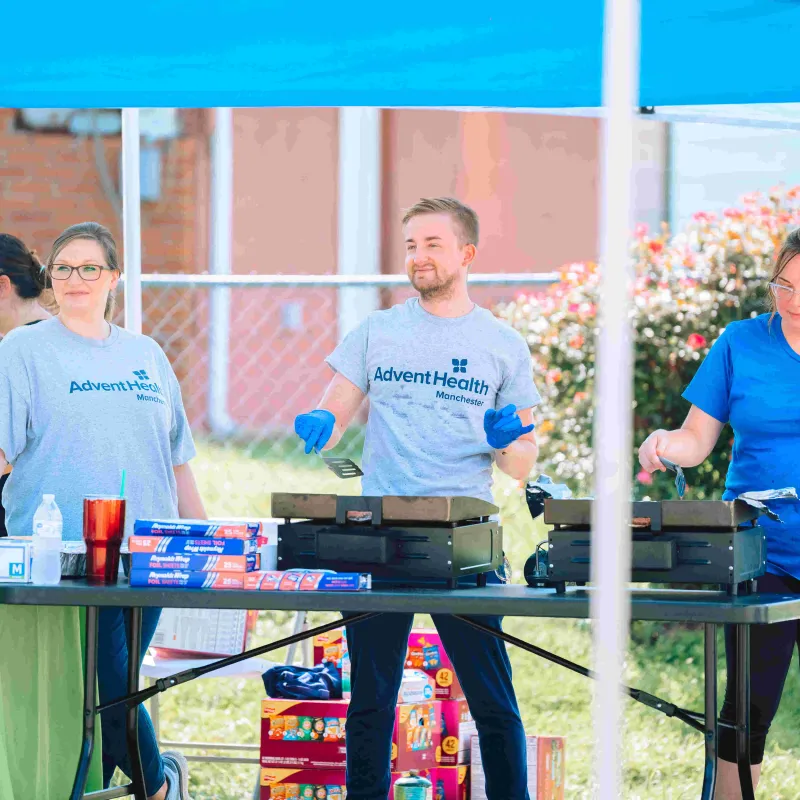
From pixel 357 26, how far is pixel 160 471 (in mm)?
1341

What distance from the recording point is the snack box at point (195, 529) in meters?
3.13

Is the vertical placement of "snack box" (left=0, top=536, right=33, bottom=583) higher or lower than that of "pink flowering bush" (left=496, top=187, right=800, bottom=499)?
lower

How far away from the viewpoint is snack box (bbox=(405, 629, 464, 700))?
416 cm

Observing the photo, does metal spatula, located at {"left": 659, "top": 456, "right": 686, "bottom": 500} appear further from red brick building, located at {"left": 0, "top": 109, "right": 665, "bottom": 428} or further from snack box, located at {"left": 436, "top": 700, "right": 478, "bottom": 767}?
red brick building, located at {"left": 0, "top": 109, "right": 665, "bottom": 428}

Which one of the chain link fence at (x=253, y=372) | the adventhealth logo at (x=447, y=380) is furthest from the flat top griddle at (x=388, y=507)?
the chain link fence at (x=253, y=372)

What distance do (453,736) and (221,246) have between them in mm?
7422

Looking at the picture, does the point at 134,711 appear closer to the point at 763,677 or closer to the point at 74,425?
the point at 74,425

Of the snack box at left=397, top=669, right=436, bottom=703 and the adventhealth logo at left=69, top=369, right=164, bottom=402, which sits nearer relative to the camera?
the adventhealth logo at left=69, top=369, right=164, bottom=402

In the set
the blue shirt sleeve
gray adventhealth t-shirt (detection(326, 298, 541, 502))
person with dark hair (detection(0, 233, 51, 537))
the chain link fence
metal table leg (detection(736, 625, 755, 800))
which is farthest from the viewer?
the chain link fence

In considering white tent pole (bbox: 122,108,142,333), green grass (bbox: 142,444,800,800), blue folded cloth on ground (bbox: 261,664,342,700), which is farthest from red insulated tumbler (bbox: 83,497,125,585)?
green grass (bbox: 142,444,800,800)

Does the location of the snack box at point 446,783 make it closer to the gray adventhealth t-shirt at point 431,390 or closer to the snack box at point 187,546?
the gray adventhealth t-shirt at point 431,390

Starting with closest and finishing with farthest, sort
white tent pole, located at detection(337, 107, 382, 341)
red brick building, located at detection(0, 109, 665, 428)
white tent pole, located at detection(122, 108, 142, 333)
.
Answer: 1. white tent pole, located at detection(122, 108, 142, 333)
2. red brick building, located at detection(0, 109, 665, 428)
3. white tent pole, located at detection(337, 107, 382, 341)

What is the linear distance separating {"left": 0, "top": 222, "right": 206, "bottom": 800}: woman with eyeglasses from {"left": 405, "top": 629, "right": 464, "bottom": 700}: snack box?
876 millimetres

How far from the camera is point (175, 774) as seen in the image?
3893 millimetres
